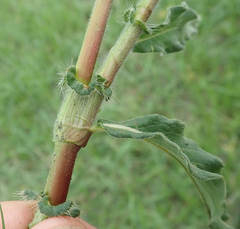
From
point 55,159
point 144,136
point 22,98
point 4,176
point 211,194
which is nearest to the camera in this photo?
point 144,136

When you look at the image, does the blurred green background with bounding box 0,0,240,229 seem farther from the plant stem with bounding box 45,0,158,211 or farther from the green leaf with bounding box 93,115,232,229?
the plant stem with bounding box 45,0,158,211

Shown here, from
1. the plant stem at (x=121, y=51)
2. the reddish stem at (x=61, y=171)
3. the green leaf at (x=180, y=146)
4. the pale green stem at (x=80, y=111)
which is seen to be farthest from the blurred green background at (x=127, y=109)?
the plant stem at (x=121, y=51)

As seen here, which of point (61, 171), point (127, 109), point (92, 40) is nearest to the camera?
point (92, 40)

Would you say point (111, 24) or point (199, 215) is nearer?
point (199, 215)

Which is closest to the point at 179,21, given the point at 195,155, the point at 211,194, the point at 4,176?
the point at 195,155

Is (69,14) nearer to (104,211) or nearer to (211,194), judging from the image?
(104,211)

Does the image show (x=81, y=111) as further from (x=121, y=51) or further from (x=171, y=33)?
(x=171, y=33)

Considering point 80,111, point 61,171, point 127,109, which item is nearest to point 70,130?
point 80,111
